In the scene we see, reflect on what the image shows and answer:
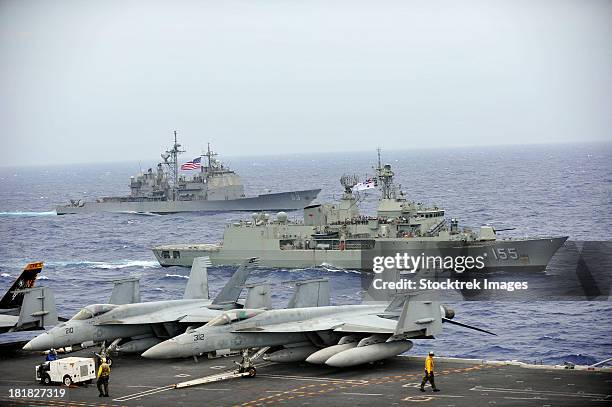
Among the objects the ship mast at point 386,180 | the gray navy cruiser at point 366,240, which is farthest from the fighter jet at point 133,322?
the ship mast at point 386,180

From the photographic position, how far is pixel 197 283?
42.3 metres

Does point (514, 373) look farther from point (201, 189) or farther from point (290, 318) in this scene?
point (201, 189)

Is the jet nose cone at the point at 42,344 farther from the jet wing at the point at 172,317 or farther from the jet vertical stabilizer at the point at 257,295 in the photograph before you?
the jet vertical stabilizer at the point at 257,295

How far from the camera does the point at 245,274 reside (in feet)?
135

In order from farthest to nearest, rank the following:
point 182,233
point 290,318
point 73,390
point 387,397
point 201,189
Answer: point 201,189 → point 182,233 → point 290,318 → point 73,390 → point 387,397

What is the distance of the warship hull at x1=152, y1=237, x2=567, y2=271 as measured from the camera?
2719 inches

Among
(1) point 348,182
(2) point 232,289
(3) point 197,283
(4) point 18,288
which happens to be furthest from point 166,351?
(1) point 348,182

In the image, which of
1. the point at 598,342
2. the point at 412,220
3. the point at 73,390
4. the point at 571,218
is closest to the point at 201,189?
the point at 571,218

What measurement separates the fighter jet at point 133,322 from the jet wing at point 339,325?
3462 millimetres

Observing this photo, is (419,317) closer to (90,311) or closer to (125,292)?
(90,311)

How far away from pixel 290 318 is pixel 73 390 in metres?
8.71

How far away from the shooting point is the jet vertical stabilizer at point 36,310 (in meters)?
37.2

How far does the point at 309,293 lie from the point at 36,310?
37.7 feet

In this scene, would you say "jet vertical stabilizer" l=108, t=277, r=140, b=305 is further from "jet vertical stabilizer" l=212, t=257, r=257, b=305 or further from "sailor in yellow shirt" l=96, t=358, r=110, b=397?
"sailor in yellow shirt" l=96, t=358, r=110, b=397
